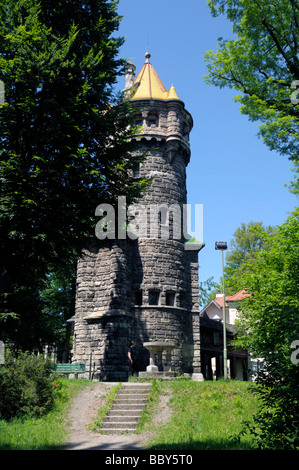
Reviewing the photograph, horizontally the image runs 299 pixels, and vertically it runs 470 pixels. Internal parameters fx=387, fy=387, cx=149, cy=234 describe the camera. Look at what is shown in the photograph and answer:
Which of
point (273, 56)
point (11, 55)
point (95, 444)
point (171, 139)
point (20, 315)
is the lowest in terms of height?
point (95, 444)

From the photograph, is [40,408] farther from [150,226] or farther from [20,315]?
[150,226]

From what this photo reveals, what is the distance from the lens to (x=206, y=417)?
1048cm

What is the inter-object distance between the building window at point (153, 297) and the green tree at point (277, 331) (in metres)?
5.50

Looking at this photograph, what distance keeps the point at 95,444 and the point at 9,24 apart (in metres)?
12.1

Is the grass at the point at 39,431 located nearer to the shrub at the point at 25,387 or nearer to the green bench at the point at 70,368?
the shrub at the point at 25,387

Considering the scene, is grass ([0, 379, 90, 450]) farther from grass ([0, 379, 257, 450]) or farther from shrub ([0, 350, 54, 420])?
shrub ([0, 350, 54, 420])

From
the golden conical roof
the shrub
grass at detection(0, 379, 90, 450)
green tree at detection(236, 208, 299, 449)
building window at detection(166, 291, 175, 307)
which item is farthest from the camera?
the golden conical roof

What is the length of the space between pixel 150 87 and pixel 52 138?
53.0 ft

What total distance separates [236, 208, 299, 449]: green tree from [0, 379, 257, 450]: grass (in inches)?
28.0

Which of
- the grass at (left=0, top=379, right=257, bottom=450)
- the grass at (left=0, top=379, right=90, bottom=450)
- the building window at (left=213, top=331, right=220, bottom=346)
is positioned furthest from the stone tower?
the building window at (left=213, top=331, right=220, bottom=346)

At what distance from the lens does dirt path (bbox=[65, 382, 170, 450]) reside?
29.1ft

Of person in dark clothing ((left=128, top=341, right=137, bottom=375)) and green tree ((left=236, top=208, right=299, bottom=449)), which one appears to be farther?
person in dark clothing ((left=128, top=341, right=137, bottom=375))
